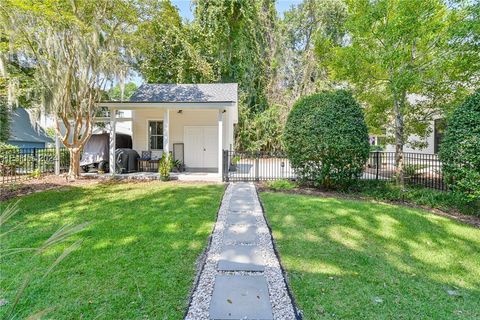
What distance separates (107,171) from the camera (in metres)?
12.0

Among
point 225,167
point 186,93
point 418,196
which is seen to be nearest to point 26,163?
point 186,93

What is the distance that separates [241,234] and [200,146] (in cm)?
A: 873

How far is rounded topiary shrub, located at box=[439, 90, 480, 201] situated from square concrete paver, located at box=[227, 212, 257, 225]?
4.76m

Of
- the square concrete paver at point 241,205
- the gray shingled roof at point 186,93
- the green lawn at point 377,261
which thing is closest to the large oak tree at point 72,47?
the gray shingled roof at point 186,93

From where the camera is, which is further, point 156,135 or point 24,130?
point 24,130

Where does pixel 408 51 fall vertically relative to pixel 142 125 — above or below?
above

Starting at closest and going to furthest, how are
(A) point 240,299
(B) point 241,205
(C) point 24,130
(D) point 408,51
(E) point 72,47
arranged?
(A) point 240,299
(B) point 241,205
(D) point 408,51
(E) point 72,47
(C) point 24,130

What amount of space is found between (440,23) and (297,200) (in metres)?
6.05

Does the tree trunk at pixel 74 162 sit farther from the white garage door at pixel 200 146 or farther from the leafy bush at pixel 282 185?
the leafy bush at pixel 282 185

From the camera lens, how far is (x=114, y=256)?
12.9 ft

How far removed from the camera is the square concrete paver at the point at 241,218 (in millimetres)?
5585

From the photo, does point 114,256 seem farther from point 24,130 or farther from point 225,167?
point 24,130

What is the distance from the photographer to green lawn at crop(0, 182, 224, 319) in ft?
9.34

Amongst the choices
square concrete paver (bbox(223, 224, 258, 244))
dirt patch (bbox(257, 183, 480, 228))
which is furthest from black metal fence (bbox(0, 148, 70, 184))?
dirt patch (bbox(257, 183, 480, 228))
